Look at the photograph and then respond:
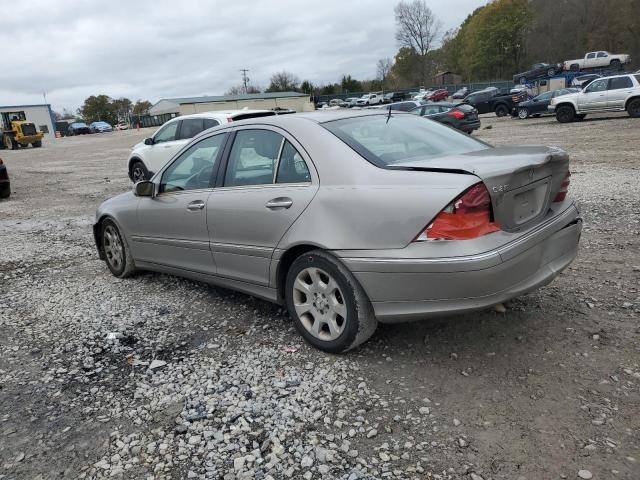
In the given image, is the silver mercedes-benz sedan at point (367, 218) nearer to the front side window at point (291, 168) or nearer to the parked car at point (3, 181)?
the front side window at point (291, 168)

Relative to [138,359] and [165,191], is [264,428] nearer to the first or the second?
[138,359]

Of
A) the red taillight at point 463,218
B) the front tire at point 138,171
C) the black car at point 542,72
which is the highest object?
the black car at point 542,72

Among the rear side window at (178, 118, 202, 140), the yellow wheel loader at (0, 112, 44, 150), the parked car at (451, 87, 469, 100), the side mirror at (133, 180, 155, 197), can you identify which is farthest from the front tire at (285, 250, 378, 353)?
the parked car at (451, 87, 469, 100)

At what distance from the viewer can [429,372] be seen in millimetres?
3156

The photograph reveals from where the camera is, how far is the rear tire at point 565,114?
2198 centimetres

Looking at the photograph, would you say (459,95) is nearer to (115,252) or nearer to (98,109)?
(115,252)

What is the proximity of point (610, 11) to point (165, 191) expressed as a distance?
7912cm

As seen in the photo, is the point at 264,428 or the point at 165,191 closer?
the point at 264,428

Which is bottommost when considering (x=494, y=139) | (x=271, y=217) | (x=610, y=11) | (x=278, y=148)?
(x=494, y=139)

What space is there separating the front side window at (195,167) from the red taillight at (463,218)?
206 centimetres

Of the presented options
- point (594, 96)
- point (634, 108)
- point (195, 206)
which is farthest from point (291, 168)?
point (634, 108)

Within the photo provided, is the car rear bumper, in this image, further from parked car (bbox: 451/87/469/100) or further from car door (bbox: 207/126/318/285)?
parked car (bbox: 451/87/469/100)

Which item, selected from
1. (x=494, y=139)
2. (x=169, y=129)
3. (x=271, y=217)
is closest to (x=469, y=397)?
(x=271, y=217)

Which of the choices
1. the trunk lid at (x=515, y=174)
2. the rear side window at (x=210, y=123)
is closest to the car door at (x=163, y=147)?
the rear side window at (x=210, y=123)
